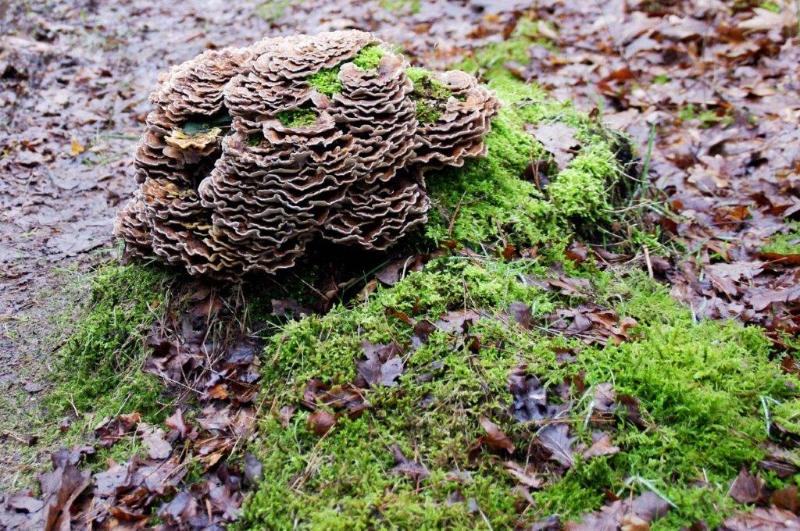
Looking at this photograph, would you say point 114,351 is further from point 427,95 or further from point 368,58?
point 427,95

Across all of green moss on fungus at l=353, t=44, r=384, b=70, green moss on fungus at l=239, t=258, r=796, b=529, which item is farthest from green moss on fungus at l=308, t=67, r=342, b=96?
green moss on fungus at l=239, t=258, r=796, b=529

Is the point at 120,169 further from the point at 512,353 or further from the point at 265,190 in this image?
the point at 512,353

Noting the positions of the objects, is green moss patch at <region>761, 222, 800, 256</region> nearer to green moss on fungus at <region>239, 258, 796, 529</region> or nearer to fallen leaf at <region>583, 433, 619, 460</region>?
green moss on fungus at <region>239, 258, 796, 529</region>

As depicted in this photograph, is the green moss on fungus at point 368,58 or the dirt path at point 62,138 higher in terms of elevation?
the green moss on fungus at point 368,58

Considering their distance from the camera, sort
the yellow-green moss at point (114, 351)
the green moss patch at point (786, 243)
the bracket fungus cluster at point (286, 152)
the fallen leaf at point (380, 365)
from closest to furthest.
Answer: the fallen leaf at point (380, 365)
the bracket fungus cluster at point (286, 152)
the yellow-green moss at point (114, 351)
the green moss patch at point (786, 243)

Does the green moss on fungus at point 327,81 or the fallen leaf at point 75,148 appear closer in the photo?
the green moss on fungus at point 327,81

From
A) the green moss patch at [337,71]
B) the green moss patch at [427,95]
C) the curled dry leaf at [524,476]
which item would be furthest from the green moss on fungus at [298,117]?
the curled dry leaf at [524,476]

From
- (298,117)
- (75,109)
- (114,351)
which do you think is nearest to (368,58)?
(298,117)

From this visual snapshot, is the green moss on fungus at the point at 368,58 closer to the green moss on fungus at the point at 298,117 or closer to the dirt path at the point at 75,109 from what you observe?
the green moss on fungus at the point at 298,117
